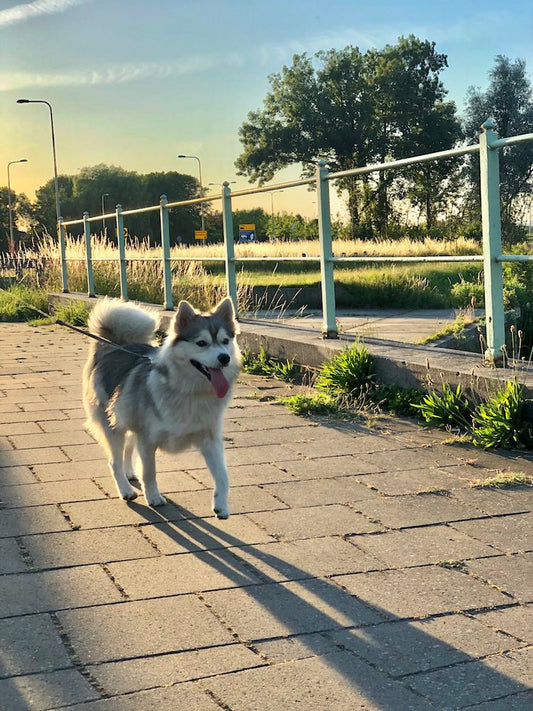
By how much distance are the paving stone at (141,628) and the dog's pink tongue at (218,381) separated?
1321mm

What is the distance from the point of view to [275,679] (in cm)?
263

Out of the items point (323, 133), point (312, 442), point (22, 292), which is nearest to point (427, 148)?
point (323, 133)

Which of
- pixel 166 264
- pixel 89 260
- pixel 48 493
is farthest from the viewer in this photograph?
pixel 89 260

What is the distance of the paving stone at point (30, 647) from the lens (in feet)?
8.91

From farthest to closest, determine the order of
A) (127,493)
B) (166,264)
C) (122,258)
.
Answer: (122,258)
(166,264)
(127,493)

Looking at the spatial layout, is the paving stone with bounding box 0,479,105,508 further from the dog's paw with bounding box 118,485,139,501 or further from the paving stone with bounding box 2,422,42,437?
the paving stone with bounding box 2,422,42,437

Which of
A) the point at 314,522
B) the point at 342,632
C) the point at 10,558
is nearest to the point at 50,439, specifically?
the point at 10,558

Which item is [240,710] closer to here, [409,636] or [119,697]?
[119,697]

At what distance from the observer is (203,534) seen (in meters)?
4.08

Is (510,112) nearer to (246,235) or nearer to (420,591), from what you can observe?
(246,235)

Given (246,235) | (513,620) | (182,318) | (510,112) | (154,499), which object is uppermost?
(510,112)

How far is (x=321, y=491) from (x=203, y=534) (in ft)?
2.80

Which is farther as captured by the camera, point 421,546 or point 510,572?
point 421,546

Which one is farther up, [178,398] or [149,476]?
[178,398]
